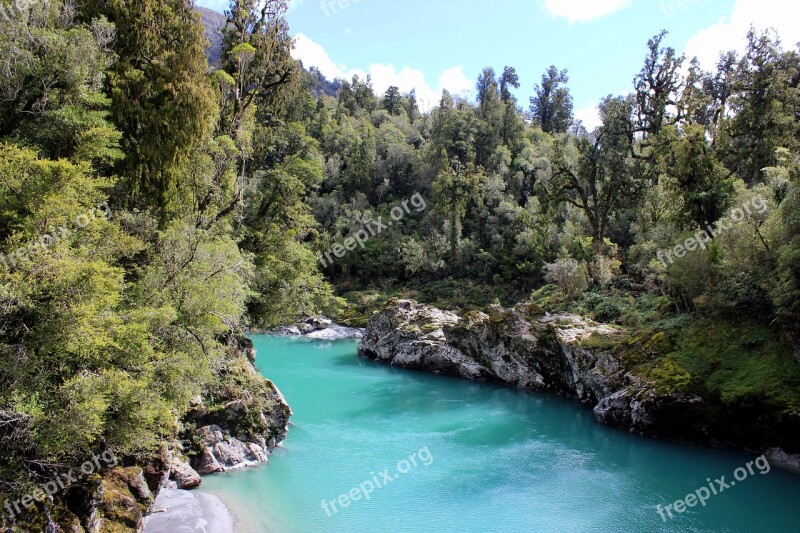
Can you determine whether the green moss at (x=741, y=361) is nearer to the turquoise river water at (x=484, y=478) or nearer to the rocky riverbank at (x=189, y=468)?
the turquoise river water at (x=484, y=478)

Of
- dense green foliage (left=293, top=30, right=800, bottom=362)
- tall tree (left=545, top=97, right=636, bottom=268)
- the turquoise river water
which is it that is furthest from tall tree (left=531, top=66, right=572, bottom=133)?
the turquoise river water

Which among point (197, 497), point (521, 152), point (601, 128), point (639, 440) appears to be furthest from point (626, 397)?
point (521, 152)

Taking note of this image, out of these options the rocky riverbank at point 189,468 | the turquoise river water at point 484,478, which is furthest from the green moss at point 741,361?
the rocky riverbank at point 189,468

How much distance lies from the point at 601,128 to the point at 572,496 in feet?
75.1

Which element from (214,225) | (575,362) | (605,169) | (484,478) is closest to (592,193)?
(605,169)

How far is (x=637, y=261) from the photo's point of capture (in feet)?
98.6

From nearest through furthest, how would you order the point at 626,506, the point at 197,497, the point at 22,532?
the point at 22,532 < the point at 197,497 < the point at 626,506

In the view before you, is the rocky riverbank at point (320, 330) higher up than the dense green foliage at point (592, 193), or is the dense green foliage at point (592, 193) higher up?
the dense green foliage at point (592, 193)

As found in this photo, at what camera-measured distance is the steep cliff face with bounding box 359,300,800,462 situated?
17.8 m

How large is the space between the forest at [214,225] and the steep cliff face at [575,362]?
877 millimetres

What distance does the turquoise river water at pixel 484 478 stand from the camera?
510 inches

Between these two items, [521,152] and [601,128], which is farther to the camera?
[521,152]

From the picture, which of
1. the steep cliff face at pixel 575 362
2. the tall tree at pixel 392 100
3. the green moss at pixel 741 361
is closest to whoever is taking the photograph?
the green moss at pixel 741 361

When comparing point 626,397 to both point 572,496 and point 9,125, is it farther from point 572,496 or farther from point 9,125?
point 9,125
